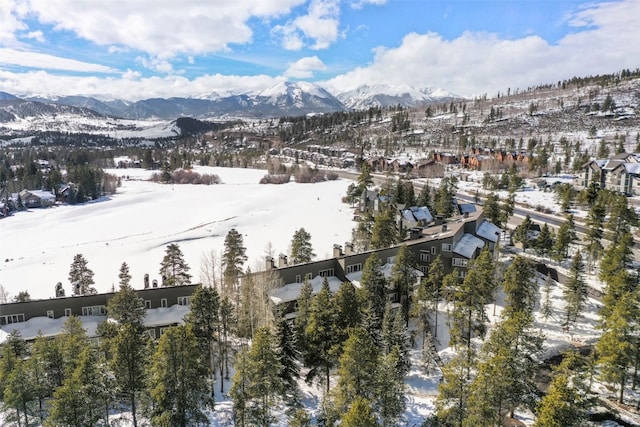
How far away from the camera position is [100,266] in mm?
55906

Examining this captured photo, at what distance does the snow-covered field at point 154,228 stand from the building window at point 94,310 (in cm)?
1415

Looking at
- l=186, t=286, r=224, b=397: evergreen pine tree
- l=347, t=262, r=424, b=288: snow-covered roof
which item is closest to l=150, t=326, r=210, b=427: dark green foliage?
l=186, t=286, r=224, b=397: evergreen pine tree

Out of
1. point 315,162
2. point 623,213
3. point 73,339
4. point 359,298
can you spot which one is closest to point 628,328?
point 359,298

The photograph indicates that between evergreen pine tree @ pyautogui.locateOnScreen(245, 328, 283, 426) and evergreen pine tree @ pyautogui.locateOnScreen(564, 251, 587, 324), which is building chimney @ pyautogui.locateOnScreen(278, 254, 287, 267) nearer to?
evergreen pine tree @ pyautogui.locateOnScreen(245, 328, 283, 426)

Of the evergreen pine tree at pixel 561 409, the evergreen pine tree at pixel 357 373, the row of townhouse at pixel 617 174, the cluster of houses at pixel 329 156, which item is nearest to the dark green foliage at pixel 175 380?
the evergreen pine tree at pixel 357 373

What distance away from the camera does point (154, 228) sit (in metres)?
77.6

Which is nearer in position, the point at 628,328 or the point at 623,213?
the point at 628,328

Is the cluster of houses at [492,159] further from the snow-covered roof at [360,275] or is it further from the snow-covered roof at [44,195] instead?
the snow-covered roof at [44,195]

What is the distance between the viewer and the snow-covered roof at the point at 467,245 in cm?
4297

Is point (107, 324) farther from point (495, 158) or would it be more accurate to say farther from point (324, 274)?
point (495, 158)

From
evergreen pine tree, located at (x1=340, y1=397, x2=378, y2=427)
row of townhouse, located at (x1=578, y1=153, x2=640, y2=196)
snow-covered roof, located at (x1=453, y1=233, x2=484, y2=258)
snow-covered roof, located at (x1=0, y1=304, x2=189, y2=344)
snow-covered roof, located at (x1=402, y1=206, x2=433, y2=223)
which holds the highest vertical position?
row of townhouse, located at (x1=578, y1=153, x2=640, y2=196)

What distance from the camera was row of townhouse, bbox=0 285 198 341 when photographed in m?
28.8

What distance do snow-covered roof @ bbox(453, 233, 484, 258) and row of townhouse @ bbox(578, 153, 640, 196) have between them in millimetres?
57253

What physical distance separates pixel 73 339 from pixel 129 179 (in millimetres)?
141326
